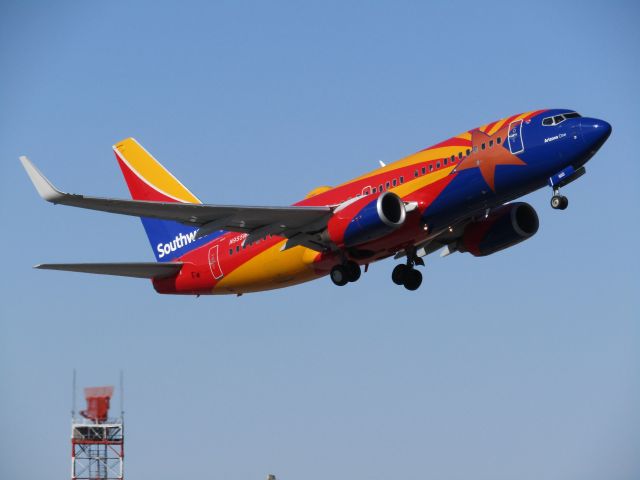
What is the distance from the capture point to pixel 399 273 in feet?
159

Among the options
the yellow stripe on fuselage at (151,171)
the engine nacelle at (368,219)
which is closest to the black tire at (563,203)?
the engine nacelle at (368,219)

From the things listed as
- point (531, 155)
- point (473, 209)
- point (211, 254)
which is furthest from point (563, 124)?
point (211, 254)

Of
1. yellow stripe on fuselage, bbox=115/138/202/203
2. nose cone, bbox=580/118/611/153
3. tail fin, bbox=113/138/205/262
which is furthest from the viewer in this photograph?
yellow stripe on fuselage, bbox=115/138/202/203

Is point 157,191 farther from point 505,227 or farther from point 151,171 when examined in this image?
point 505,227

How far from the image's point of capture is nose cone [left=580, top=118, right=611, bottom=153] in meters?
40.6

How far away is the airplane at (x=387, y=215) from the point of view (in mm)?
41062

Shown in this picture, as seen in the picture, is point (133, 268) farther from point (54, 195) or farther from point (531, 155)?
point (531, 155)

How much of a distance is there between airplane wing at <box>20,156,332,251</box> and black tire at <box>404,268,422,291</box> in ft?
15.7

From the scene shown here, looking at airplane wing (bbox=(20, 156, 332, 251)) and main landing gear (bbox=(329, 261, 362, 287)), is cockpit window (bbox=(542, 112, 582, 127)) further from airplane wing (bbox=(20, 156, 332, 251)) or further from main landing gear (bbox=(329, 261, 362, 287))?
main landing gear (bbox=(329, 261, 362, 287))

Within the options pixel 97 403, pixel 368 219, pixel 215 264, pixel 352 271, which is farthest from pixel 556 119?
pixel 97 403

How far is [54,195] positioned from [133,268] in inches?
436

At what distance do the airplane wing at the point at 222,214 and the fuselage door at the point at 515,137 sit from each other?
7.25 meters

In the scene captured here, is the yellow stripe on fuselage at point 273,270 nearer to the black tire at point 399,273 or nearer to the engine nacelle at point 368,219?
the engine nacelle at point 368,219

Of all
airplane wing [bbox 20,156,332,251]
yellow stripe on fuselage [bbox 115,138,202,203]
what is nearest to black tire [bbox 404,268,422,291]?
airplane wing [bbox 20,156,332,251]
